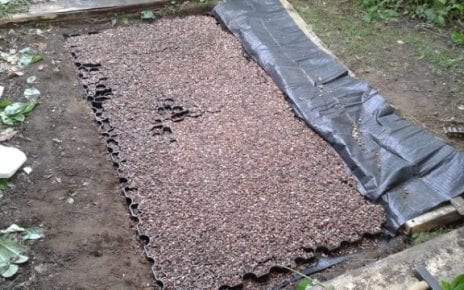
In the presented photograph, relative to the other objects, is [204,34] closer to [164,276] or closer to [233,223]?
[233,223]

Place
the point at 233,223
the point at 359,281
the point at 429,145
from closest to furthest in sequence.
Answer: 1. the point at 359,281
2. the point at 233,223
3. the point at 429,145

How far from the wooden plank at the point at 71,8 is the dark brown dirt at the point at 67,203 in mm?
670

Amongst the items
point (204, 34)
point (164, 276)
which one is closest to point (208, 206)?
point (164, 276)

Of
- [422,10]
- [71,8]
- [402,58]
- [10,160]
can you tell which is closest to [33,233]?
[10,160]

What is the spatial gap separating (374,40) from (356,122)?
1229 mm

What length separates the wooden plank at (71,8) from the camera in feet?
13.1

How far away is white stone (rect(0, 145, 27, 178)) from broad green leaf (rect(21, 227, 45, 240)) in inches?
16.8

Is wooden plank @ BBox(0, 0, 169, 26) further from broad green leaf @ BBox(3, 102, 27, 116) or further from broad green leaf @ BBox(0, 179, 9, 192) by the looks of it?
broad green leaf @ BBox(0, 179, 9, 192)

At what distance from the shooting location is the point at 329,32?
13.5 feet

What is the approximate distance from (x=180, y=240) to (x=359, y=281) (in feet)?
3.04

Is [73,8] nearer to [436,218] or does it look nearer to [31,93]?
[31,93]

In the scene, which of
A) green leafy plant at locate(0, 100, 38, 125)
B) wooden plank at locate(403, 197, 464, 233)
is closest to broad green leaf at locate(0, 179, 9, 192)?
green leafy plant at locate(0, 100, 38, 125)

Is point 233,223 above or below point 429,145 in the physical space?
below

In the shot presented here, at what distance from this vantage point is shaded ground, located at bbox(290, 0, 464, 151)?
339 centimetres
